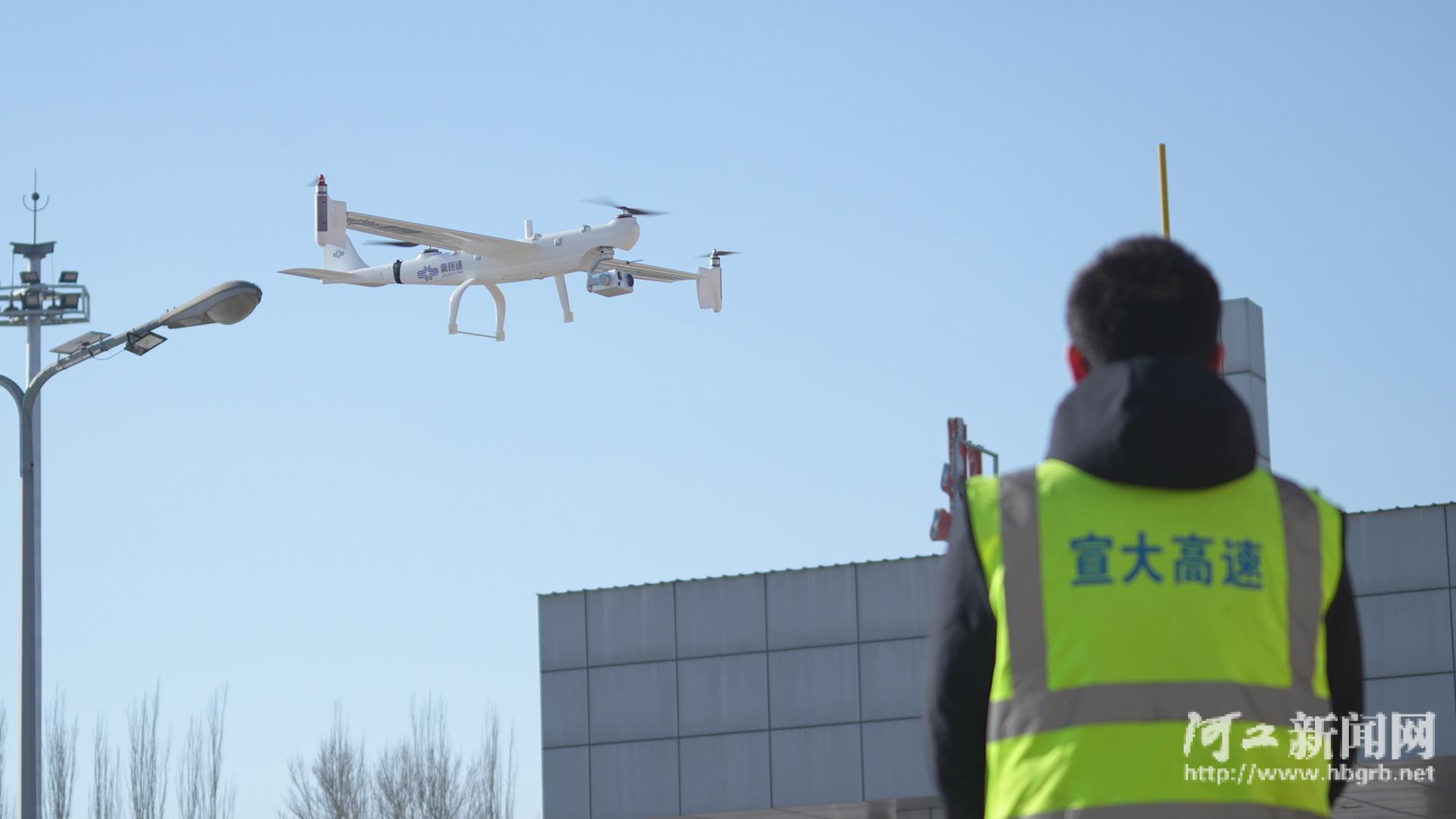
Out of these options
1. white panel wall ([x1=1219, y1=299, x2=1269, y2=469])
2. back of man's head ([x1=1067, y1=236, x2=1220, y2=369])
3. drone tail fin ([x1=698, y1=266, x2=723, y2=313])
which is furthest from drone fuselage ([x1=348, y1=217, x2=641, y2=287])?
back of man's head ([x1=1067, y1=236, x2=1220, y2=369])

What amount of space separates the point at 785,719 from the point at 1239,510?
24.2 metres

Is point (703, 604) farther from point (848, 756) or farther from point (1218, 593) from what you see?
point (1218, 593)

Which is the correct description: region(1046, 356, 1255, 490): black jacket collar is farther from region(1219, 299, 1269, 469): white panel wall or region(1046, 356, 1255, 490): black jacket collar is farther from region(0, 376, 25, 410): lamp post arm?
region(1219, 299, 1269, 469): white panel wall

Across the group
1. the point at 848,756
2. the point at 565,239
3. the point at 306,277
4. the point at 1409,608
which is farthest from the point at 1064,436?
the point at 306,277

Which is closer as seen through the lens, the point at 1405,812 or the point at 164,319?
the point at 164,319

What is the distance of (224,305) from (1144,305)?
36.0 ft

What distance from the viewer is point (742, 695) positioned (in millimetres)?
27719

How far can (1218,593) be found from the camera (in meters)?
3.38

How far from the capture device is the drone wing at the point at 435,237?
102 ft

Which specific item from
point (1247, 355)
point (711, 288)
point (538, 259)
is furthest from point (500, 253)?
point (1247, 355)

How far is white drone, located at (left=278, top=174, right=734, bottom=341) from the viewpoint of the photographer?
31312 mm

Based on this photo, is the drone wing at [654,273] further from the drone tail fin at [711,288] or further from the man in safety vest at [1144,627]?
the man in safety vest at [1144,627]

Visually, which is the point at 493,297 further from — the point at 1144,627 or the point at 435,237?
the point at 1144,627

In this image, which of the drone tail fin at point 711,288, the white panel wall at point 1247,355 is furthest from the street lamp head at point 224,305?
the drone tail fin at point 711,288
